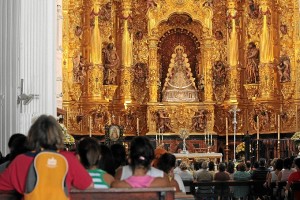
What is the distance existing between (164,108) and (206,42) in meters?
3.66

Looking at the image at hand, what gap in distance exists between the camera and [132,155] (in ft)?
31.3

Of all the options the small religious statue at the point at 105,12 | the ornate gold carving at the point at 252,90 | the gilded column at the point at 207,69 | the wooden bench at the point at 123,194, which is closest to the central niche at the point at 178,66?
the gilded column at the point at 207,69

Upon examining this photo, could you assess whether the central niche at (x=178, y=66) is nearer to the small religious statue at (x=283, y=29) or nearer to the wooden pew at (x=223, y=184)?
the small religious statue at (x=283, y=29)

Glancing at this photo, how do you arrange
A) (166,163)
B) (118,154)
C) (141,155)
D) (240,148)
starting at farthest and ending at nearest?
(240,148), (118,154), (166,163), (141,155)

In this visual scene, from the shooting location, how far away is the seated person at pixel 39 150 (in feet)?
27.3

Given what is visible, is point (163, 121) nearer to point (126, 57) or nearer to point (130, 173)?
point (126, 57)

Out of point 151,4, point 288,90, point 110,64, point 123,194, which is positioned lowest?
point 123,194

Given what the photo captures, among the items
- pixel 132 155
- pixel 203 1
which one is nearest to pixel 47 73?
pixel 132 155

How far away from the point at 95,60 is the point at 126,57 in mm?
1526

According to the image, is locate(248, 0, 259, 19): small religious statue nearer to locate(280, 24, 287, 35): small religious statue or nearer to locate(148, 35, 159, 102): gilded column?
locate(280, 24, 287, 35): small religious statue

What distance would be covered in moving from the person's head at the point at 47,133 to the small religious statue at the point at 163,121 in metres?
28.1

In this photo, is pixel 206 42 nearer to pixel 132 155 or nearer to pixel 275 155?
pixel 275 155

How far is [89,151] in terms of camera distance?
9578 mm

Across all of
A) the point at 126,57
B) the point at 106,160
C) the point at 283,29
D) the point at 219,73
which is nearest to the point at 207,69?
the point at 219,73
